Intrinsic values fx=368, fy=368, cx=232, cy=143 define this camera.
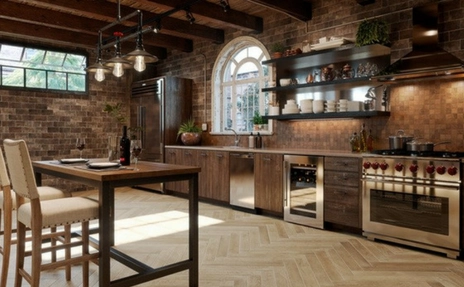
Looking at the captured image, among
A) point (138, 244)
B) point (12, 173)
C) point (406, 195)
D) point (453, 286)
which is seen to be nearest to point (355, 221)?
point (406, 195)

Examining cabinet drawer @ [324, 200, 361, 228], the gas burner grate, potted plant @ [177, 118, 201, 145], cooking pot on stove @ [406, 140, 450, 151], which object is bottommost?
cabinet drawer @ [324, 200, 361, 228]

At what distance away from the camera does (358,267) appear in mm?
3102

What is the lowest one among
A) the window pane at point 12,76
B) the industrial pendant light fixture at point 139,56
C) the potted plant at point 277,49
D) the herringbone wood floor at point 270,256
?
the herringbone wood floor at point 270,256

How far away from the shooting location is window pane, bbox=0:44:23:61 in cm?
627

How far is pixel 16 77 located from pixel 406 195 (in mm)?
6359

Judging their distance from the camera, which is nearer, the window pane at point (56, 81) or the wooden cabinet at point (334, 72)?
the wooden cabinet at point (334, 72)

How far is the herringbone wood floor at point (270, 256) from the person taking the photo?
2828 millimetres

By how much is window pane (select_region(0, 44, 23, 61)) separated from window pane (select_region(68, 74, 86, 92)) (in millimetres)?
899

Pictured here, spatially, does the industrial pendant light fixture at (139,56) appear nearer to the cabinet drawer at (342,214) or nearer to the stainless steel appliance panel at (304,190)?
the stainless steel appliance panel at (304,190)

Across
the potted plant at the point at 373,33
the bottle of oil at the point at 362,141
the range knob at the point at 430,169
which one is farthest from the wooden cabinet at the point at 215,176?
the range knob at the point at 430,169

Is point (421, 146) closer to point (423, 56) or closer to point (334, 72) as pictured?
point (423, 56)

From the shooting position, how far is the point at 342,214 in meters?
4.11

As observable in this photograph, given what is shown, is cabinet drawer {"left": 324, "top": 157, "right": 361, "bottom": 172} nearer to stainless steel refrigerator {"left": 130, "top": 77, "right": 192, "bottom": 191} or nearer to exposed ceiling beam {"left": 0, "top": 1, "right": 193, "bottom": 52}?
stainless steel refrigerator {"left": 130, "top": 77, "right": 192, "bottom": 191}

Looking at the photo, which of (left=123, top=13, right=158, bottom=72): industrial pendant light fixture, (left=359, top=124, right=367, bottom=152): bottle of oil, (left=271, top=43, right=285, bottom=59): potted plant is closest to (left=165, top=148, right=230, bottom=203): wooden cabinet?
(left=271, top=43, right=285, bottom=59): potted plant
